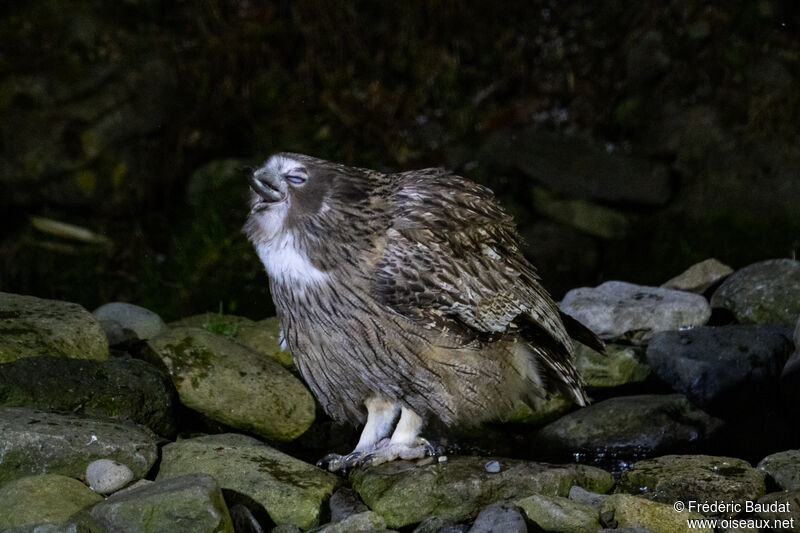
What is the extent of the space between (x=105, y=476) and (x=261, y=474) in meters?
0.58

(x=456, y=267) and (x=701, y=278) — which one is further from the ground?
(x=456, y=267)

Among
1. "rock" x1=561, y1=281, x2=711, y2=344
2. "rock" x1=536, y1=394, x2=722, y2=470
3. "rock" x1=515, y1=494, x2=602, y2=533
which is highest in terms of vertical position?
"rock" x1=561, y1=281, x2=711, y2=344

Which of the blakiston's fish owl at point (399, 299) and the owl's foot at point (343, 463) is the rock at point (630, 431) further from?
the owl's foot at point (343, 463)

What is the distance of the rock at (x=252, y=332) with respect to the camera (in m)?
5.30

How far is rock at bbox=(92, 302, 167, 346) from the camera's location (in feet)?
16.5

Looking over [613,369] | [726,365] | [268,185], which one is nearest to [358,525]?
[268,185]

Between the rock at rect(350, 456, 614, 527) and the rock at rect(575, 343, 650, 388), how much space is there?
1.23 meters

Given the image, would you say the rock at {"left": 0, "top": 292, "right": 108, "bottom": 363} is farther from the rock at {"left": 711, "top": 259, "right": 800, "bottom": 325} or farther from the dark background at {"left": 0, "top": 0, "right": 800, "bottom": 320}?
the rock at {"left": 711, "top": 259, "right": 800, "bottom": 325}

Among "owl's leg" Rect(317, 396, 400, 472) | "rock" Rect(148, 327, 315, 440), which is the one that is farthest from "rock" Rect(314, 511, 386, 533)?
"rock" Rect(148, 327, 315, 440)

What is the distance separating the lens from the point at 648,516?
11.3ft

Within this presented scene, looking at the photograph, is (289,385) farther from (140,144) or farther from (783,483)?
(140,144)

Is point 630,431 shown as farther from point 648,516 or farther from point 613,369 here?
point 648,516

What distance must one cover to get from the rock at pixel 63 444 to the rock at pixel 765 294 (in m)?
3.37

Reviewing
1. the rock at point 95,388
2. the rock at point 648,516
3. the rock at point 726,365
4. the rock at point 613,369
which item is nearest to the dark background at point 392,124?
the rock at point 613,369
